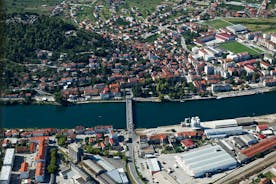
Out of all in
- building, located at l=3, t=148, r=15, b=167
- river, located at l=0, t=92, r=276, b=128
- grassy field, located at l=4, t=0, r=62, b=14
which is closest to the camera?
building, located at l=3, t=148, r=15, b=167

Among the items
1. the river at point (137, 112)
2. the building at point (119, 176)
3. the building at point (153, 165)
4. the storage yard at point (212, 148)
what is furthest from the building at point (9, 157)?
the building at point (153, 165)

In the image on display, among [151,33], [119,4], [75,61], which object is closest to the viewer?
[75,61]

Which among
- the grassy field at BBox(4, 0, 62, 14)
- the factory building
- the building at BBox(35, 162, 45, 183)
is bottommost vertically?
the building at BBox(35, 162, 45, 183)

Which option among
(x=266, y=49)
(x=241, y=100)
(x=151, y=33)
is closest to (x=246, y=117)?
(x=241, y=100)

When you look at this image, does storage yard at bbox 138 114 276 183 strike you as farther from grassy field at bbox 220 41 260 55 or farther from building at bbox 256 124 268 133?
grassy field at bbox 220 41 260 55

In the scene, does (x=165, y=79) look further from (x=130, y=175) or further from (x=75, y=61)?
(x=130, y=175)

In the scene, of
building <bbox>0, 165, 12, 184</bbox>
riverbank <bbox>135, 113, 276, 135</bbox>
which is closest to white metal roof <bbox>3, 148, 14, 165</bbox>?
building <bbox>0, 165, 12, 184</bbox>
